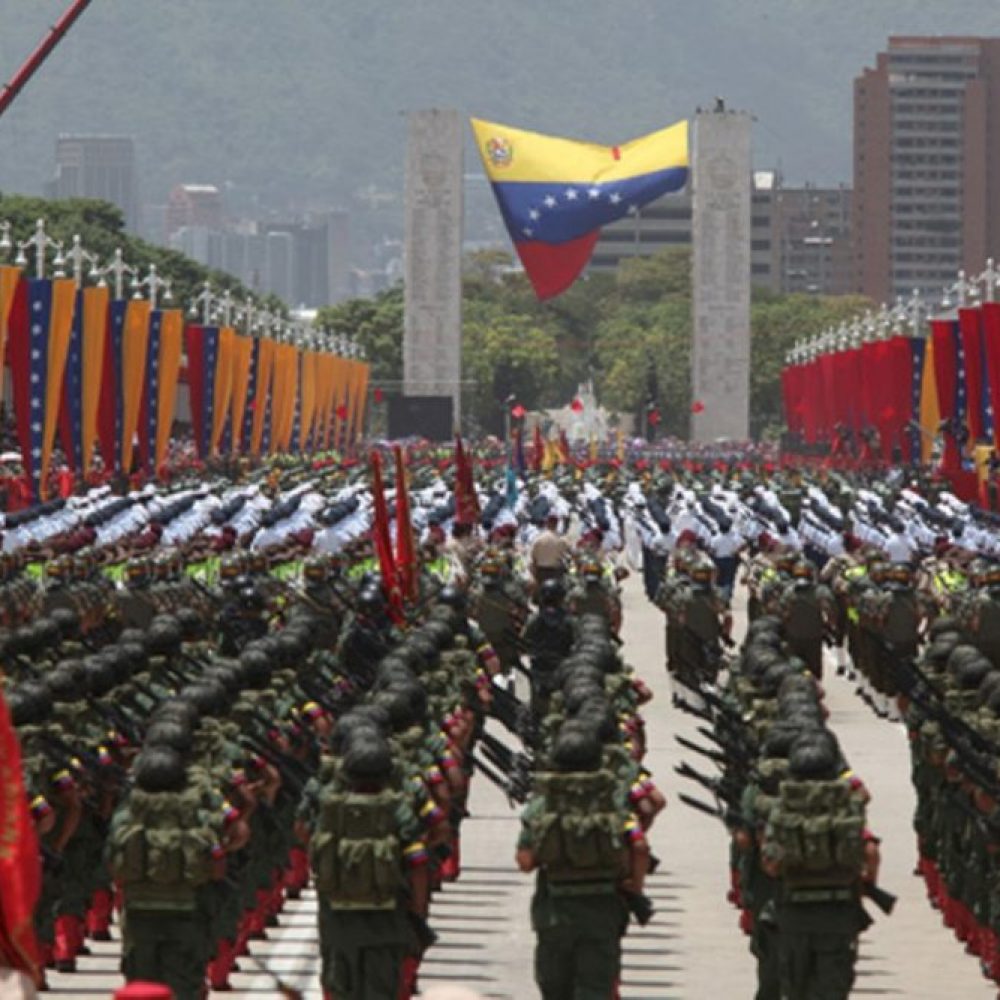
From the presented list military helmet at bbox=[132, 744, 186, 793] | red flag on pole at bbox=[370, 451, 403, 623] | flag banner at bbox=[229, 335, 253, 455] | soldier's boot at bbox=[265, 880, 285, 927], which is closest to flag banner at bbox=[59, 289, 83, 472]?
flag banner at bbox=[229, 335, 253, 455]

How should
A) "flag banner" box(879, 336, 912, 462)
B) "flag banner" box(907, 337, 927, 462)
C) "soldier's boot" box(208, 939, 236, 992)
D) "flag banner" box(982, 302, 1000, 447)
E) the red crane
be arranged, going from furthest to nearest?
"flag banner" box(879, 336, 912, 462), "flag banner" box(907, 337, 927, 462), "flag banner" box(982, 302, 1000, 447), the red crane, "soldier's boot" box(208, 939, 236, 992)

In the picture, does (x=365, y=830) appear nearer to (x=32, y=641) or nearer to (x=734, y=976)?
(x=734, y=976)

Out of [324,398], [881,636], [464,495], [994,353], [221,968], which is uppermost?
[994,353]

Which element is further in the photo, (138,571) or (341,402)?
(341,402)

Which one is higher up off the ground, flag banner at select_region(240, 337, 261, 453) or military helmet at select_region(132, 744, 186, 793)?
flag banner at select_region(240, 337, 261, 453)

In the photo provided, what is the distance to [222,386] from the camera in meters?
90.4

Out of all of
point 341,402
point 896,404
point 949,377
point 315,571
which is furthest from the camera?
point 341,402

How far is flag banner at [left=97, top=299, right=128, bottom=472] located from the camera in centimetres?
6700

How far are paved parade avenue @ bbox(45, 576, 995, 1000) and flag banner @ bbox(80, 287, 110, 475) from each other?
123 feet

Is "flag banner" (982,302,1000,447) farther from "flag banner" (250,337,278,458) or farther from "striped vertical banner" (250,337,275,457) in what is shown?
"striped vertical banner" (250,337,275,457)

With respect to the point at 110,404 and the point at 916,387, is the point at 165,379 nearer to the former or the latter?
the point at 110,404

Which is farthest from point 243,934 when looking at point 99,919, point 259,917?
point 99,919

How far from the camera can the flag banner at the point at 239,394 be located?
308 feet

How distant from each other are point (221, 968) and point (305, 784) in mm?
1052
